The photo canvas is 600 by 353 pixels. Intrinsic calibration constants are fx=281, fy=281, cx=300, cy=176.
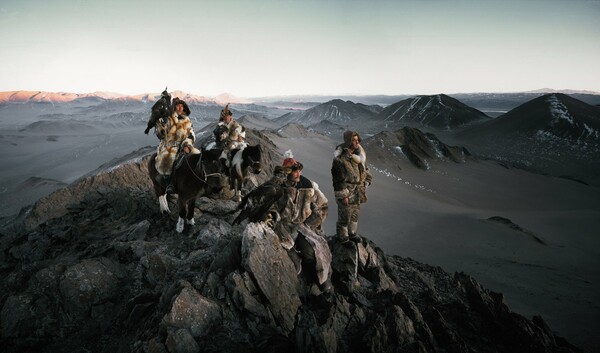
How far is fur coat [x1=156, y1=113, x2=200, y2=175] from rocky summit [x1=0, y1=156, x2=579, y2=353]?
1.97 m

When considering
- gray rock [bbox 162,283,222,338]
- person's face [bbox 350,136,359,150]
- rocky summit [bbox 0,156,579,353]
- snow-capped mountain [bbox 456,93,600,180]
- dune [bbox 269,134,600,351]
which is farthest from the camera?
snow-capped mountain [bbox 456,93,600,180]

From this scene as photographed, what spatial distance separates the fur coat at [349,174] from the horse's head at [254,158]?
160cm

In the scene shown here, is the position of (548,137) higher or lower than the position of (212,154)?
lower

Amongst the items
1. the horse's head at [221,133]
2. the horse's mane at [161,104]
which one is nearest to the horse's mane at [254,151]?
the horse's head at [221,133]

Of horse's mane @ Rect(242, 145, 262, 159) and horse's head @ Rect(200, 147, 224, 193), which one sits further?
horse's head @ Rect(200, 147, 224, 193)

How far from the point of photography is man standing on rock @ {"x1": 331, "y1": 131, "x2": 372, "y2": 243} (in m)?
5.83

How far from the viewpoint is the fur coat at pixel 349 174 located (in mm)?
5832

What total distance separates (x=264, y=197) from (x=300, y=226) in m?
0.82

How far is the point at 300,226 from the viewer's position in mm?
4758

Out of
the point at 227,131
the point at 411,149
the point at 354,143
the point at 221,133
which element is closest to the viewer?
the point at 354,143

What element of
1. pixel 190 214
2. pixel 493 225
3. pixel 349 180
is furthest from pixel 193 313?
pixel 493 225

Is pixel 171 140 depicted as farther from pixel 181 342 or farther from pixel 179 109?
pixel 181 342

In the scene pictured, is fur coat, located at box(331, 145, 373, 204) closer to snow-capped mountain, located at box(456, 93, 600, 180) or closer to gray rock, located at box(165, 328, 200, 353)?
gray rock, located at box(165, 328, 200, 353)


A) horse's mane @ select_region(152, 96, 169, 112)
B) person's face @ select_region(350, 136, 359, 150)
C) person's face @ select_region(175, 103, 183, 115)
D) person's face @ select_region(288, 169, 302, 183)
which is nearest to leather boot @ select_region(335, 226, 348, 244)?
person's face @ select_region(350, 136, 359, 150)
